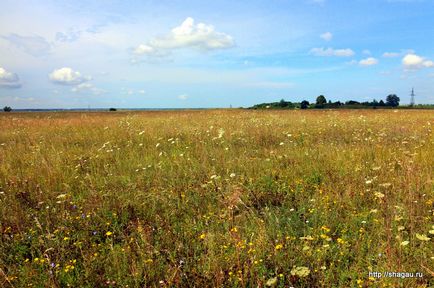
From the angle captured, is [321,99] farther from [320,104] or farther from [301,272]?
[301,272]

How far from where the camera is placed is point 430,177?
15.7ft

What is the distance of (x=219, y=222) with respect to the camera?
12.3 feet

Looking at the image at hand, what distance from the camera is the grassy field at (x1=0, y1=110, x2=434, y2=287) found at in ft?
9.29

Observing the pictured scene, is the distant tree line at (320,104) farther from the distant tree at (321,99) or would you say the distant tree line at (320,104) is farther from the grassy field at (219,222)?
the grassy field at (219,222)

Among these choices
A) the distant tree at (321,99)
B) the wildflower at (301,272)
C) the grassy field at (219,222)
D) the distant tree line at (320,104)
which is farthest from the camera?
the distant tree at (321,99)

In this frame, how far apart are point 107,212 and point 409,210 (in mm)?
4016

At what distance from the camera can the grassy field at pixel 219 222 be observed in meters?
2.83

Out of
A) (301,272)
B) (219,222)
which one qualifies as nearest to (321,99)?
(219,222)

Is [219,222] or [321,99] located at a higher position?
[321,99]

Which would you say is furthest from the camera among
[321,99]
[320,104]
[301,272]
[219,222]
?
[321,99]

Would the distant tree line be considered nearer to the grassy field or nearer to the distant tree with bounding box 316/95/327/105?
the distant tree with bounding box 316/95/327/105

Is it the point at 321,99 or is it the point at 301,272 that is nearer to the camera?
the point at 301,272

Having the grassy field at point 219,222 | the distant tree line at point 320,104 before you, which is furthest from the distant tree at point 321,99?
the grassy field at point 219,222

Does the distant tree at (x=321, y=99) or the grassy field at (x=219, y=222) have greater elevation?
the distant tree at (x=321, y=99)
